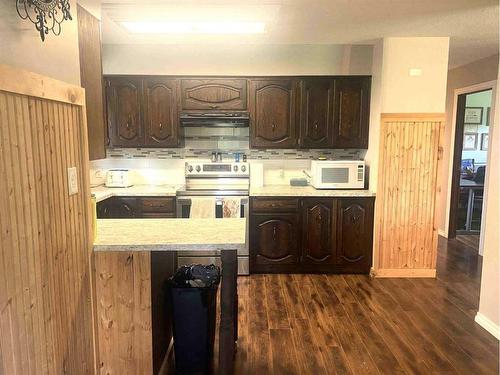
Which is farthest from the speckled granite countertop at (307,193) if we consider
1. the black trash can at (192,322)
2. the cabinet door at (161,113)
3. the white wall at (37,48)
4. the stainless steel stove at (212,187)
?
the white wall at (37,48)

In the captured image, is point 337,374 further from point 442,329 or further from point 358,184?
point 358,184

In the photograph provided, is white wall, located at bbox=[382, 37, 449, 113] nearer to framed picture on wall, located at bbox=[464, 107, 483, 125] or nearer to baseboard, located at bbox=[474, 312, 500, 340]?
baseboard, located at bbox=[474, 312, 500, 340]

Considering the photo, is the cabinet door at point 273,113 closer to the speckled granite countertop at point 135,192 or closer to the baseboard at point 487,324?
the speckled granite countertop at point 135,192

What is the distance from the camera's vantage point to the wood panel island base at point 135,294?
1.82 meters

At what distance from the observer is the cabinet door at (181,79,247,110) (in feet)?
13.0

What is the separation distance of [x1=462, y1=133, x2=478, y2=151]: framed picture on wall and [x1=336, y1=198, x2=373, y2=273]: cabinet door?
4.17 meters

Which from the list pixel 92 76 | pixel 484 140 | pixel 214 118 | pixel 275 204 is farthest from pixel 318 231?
pixel 484 140

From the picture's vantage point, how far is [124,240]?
73.4 inches

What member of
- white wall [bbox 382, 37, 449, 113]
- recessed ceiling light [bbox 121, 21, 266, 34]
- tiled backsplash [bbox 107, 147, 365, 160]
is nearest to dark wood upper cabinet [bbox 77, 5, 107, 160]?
recessed ceiling light [bbox 121, 21, 266, 34]

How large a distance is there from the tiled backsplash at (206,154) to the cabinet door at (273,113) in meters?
0.33

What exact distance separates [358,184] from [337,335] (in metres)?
1.76

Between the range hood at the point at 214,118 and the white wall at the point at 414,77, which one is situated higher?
the white wall at the point at 414,77

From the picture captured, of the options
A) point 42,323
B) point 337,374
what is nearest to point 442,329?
point 337,374

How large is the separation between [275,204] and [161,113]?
1.58 m
